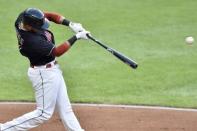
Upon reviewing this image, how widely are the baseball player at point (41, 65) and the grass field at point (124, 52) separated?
2.41 metres

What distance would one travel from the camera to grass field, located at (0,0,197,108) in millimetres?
10578

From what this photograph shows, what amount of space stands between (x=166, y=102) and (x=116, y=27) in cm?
653

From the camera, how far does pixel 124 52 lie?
13523 millimetres

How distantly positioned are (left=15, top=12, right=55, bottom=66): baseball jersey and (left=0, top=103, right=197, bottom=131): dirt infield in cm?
153

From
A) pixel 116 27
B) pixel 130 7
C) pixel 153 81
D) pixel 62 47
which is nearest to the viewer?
pixel 62 47

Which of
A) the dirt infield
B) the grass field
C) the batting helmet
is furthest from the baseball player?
the grass field

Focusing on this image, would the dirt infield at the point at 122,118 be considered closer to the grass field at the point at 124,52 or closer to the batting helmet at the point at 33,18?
the grass field at the point at 124,52

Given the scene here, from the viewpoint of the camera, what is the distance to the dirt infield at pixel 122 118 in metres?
8.71

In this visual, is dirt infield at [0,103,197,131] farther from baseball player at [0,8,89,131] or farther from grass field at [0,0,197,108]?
baseball player at [0,8,89,131]

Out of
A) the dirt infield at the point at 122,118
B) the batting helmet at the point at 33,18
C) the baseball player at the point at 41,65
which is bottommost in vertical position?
the dirt infield at the point at 122,118

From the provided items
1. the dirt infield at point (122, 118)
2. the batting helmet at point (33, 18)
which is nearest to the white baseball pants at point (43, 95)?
the batting helmet at point (33, 18)

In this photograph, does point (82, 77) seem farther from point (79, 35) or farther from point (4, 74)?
point (79, 35)

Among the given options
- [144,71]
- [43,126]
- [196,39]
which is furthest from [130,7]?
[43,126]

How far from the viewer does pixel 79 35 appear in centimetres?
766
